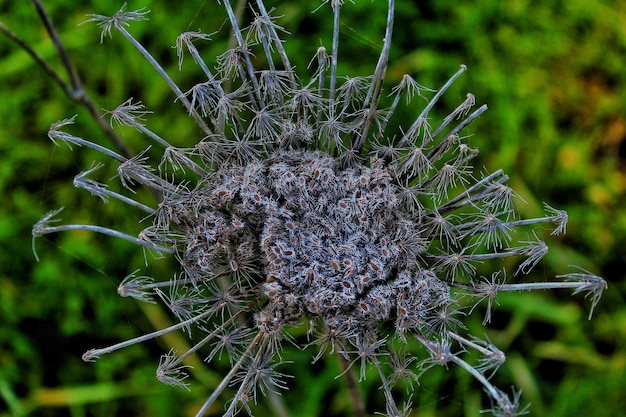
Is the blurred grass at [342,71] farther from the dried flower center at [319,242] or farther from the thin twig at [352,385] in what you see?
the dried flower center at [319,242]

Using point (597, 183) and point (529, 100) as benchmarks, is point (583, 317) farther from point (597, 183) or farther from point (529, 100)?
point (529, 100)

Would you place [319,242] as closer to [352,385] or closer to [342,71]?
[352,385]

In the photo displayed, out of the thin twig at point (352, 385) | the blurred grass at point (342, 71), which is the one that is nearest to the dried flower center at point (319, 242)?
the thin twig at point (352, 385)

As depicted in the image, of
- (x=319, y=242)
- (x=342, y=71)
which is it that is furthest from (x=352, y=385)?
(x=342, y=71)

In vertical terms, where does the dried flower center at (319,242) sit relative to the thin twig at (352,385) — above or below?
above

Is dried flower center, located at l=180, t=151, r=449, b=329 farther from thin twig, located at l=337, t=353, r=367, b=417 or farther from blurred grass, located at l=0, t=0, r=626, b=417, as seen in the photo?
blurred grass, located at l=0, t=0, r=626, b=417

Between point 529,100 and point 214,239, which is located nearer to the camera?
point 214,239

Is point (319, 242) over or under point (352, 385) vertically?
over

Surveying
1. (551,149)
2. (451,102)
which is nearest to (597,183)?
(551,149)
